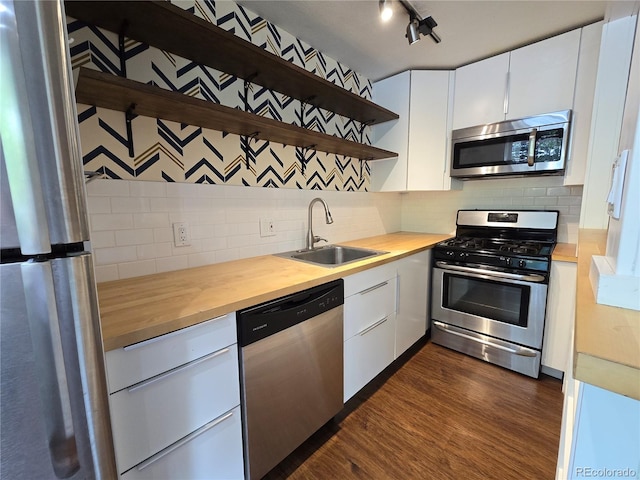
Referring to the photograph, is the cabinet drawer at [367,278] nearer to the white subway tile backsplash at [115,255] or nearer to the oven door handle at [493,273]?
the oven door handle at [493,273]

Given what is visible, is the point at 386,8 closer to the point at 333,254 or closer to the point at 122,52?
the point at 122,52

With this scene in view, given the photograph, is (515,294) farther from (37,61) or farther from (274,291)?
(37,61)

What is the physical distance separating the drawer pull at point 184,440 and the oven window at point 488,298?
192cm

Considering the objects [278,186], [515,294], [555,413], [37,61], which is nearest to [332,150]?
[278,186]

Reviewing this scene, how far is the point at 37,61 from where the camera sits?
42 cm

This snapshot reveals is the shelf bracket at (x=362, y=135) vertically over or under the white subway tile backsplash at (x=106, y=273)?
over

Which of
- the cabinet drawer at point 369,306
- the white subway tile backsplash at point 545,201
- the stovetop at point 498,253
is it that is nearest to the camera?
the cabinet drawer at point 369,306

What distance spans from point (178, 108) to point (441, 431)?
214cm

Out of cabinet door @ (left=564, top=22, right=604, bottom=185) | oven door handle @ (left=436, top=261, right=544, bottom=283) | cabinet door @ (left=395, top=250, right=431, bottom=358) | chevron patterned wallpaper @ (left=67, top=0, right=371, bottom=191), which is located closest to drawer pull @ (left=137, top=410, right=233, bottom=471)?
chevron patterned wallpaper @ (left=67, top=0, right=371, bottom=191)

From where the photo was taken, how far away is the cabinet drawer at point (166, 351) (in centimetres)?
78

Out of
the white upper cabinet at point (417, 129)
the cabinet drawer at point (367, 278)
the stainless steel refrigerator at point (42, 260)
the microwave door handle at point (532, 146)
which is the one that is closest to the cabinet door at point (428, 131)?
the white upper cabinet at point (417, 129)

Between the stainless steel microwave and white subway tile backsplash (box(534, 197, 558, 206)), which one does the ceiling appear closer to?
the stainless steel microwave

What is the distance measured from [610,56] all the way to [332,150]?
1738 mm

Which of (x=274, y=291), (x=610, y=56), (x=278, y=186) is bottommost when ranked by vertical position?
(x=274, y=291)
